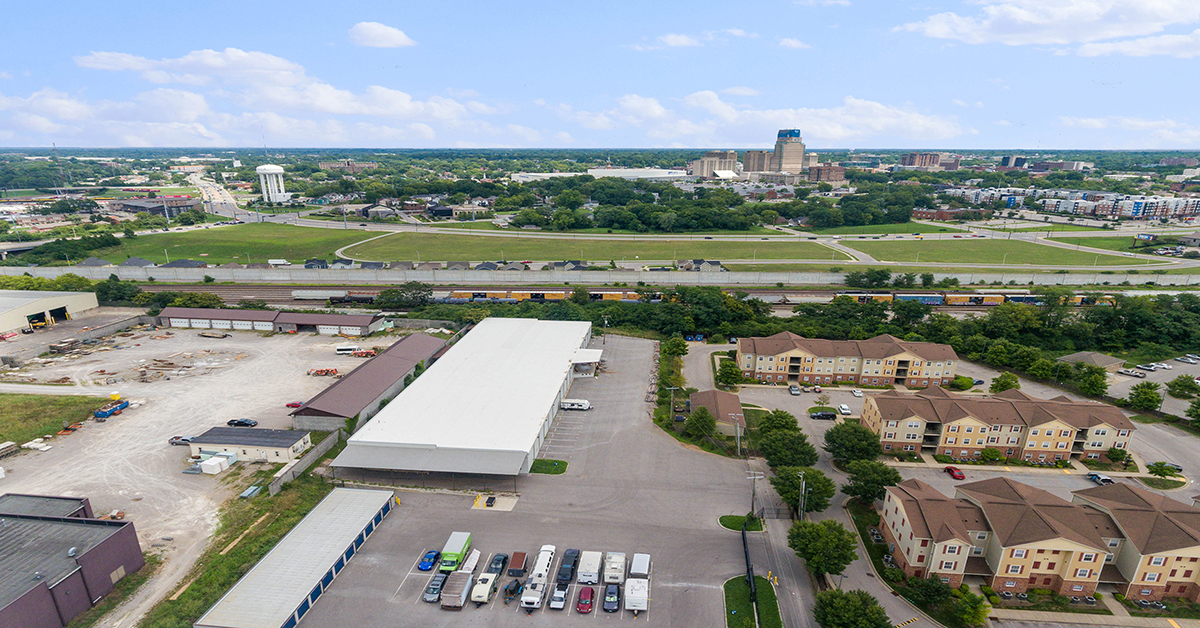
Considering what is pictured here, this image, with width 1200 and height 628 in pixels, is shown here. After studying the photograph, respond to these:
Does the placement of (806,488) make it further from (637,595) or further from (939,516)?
(637,595)

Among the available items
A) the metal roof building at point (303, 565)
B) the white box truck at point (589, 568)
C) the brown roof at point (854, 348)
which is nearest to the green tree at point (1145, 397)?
the brown roof at point (854, 348)

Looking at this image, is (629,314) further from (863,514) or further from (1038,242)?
(1038,242)

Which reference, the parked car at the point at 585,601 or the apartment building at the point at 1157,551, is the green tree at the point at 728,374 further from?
the parked car at the point at 585,601

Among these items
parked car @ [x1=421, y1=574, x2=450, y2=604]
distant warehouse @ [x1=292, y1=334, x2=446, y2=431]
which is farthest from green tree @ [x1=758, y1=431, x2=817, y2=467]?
distant warehouse @ [x1=292, y1=334, x2=446, y2=431]

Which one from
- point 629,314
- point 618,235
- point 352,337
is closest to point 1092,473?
point 629,314

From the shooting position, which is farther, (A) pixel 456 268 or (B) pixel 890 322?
(A) pixel 456 268

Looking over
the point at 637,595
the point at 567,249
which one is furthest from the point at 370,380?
the point at 567,249

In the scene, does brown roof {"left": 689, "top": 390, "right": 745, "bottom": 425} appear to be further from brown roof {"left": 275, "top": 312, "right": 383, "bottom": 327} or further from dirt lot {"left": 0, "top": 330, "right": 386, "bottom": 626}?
brown roof {"left": 275, "top": 312, "right": 383, "bottom": 327}
